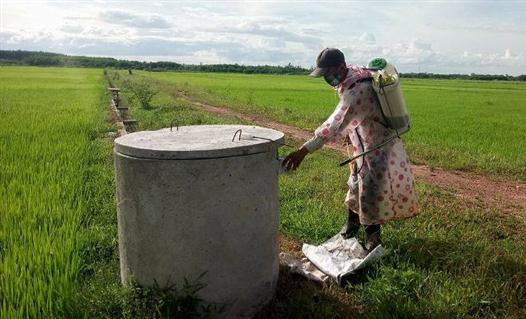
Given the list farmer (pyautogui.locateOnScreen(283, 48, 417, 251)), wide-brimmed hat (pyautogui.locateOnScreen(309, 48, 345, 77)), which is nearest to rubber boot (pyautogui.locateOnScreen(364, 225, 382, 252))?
farmer (pyautogui.locateOnScreen(283, 48, 417, 251))

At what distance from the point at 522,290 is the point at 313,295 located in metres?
1.35

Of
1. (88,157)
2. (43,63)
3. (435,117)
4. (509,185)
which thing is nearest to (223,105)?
(435,117)

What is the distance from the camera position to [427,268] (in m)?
3.52

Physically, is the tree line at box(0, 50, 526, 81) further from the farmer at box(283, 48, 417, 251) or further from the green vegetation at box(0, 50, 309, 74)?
the farmer at box(283, 48, 417, 251)

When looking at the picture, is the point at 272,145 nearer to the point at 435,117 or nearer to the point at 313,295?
the point at 313,295

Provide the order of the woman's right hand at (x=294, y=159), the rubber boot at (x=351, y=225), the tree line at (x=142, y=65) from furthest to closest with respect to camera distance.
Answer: the tree line at (x=142, y=65), the rubber boot at (x=351, y=225), the woman's right hand at (x=294, y=159)

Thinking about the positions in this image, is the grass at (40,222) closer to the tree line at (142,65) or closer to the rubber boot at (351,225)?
the rubber boot at (351,225)

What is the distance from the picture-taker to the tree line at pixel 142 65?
92.4 meters

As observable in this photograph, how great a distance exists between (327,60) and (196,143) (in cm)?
107

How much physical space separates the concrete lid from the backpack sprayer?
0.74 m

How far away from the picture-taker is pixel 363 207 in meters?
3.61

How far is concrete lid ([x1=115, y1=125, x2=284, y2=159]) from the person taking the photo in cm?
271

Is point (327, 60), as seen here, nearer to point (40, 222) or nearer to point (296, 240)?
point (296, 240)

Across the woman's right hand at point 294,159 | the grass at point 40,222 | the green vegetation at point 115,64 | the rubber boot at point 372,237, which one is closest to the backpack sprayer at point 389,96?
the woman's right hand at point 294,159
